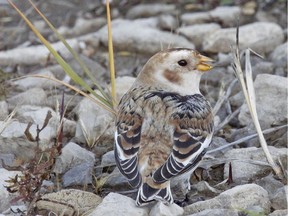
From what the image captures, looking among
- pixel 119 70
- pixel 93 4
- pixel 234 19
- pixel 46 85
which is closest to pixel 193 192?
pixel 46 85

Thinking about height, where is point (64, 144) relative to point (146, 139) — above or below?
below

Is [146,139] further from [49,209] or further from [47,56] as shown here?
[47,56]

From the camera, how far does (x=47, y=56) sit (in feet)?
22.0

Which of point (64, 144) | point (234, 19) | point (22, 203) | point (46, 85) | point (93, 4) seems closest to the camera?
point (22, 203)

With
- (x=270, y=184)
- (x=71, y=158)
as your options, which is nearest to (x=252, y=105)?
(x=270, y=184)

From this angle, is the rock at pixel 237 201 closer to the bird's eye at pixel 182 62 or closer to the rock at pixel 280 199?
the rock at pixel 280 199

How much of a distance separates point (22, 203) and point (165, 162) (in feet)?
2.42

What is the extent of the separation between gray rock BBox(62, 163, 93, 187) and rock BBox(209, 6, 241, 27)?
9.99 ft

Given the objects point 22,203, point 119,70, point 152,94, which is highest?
point 152,94

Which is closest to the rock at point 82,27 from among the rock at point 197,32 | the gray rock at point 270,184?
the rock at point 197,32

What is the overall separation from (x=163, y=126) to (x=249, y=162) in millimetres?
622

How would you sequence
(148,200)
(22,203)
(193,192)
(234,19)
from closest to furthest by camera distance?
(148,200)
(22,203)
(193,192)
(234,19)

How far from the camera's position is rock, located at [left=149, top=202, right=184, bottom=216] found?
3.90m

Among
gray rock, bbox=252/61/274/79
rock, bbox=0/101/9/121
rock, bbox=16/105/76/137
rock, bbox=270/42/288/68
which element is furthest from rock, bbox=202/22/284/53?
rock, bbox=0/101/9/121
